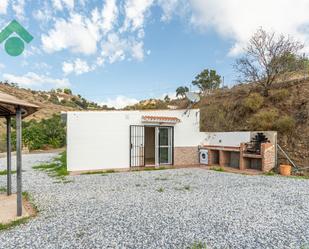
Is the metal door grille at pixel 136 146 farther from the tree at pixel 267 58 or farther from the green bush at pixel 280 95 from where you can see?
the tree at pixel 267 58

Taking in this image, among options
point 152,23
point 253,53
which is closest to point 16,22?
point 152,23

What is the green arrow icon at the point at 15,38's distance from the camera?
4.42 m

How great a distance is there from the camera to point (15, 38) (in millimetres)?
4570

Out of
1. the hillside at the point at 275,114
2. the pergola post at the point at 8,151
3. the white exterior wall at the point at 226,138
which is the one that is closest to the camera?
the pergola post at the point at 8,151

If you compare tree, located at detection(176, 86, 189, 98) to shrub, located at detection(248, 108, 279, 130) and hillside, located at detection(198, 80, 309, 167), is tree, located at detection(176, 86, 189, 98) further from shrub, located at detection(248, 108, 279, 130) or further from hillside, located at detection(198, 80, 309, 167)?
shrub, located at detection(248, 108, 279, 130)

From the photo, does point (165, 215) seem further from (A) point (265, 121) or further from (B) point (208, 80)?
(B) point (208, 80)

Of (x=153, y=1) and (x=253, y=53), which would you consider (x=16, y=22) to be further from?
(x=253, y=53)

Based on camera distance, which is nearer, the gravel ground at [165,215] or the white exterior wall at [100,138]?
the gravel ground at [165,215]

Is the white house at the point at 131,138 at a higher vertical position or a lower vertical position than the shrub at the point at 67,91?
lower

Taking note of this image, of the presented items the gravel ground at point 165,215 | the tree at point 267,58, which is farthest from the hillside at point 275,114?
the gravel ground at point 165,215

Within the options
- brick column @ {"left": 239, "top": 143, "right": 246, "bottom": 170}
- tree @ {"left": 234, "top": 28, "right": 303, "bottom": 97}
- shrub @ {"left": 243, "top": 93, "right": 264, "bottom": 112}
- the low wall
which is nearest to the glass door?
the low wall

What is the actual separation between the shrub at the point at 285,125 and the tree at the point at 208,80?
16023 millimetres

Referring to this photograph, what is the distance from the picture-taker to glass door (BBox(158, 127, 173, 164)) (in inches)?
528

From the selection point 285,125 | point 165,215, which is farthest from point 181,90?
point 165,215
